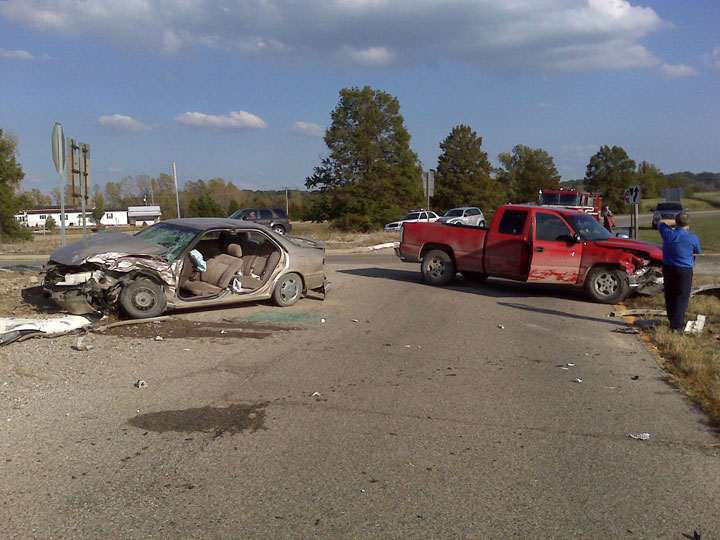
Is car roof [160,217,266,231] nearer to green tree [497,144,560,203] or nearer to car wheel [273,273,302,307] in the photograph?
car wheel [273,273,302,307]

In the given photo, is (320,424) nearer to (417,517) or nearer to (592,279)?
(417,517)

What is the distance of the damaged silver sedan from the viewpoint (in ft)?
29.1

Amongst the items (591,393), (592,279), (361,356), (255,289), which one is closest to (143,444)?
(361,356)

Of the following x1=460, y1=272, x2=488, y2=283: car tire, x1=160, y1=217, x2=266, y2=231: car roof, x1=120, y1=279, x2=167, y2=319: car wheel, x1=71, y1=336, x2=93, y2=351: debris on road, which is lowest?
x1=71, y1=336, x2=93, y2=351: debris on road

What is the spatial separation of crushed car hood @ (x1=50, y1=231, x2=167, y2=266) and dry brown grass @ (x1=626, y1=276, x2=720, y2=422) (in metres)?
7.28

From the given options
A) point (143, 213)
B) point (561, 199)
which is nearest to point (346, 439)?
point (561, 199)

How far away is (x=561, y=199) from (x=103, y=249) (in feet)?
95.0

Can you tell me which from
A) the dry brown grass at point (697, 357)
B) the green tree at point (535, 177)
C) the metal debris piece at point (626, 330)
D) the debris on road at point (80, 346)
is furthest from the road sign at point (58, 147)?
the green tree at point (535, 177)

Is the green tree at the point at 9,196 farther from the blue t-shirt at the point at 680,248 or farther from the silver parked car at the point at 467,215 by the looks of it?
the blue t-shirt at the point at 680,248

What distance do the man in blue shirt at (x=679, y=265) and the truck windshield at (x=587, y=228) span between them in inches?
126

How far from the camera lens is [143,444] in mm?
4832

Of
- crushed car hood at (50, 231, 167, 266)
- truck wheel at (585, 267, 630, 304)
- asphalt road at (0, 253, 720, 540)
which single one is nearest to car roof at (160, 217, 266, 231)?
crushed car hood at (50, 231, 167, 266)

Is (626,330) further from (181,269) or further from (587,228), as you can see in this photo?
(181,269)

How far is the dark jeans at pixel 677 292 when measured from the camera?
30.1 feet
